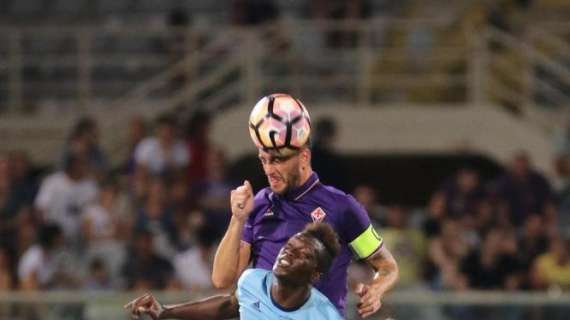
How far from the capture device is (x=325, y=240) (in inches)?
292

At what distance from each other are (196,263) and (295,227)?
676 cm

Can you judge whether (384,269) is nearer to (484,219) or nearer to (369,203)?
(369,203)

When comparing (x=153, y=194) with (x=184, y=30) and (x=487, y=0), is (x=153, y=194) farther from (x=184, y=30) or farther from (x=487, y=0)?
(x=487, y=0)

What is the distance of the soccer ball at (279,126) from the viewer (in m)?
7.69

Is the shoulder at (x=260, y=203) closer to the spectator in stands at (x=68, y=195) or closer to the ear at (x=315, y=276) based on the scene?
the ear at (x=315, y=276)

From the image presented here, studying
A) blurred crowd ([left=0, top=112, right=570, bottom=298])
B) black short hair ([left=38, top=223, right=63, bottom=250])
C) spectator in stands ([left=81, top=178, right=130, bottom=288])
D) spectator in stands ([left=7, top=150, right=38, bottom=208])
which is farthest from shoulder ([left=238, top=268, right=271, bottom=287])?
spectator in stands ([left=7, top=150, right=38, bottom=208])

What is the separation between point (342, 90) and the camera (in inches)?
744

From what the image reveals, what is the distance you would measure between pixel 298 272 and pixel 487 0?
11892 mm

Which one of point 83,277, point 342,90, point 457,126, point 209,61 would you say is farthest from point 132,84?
point 83,277

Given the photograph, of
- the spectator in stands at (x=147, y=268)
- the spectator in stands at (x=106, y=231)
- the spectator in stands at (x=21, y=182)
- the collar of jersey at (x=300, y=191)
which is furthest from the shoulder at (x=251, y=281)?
the spectator in stands at (x=21, y=182)

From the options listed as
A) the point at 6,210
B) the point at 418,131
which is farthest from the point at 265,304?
the point at 418,131

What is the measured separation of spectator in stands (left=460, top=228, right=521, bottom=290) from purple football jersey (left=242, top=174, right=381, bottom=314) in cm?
650

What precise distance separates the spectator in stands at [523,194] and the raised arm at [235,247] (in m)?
7.75

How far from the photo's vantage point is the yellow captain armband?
309 inches
